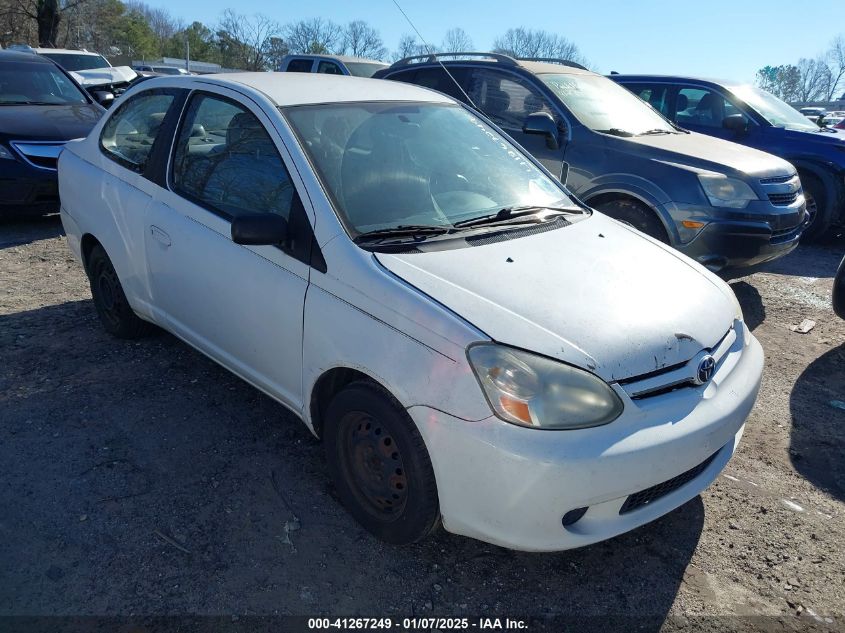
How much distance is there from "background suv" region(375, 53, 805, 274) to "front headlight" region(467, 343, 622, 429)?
8.94ft

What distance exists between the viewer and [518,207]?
324cm

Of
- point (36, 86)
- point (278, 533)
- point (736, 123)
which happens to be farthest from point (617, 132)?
point (36, 86)

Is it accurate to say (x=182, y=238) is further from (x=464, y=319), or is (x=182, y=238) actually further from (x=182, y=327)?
(x=464, y=319)

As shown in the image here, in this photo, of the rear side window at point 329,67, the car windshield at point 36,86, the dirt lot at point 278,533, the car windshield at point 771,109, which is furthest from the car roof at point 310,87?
the rear side window at point 329,67

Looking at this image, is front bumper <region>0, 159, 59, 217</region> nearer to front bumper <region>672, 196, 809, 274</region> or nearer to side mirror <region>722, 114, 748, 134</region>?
front bumper <region>672, 196, 809, 274</region>

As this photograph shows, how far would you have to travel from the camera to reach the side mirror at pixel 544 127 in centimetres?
554

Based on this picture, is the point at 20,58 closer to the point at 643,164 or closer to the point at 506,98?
the point at 506,98

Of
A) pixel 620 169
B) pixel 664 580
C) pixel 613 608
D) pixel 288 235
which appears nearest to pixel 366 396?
pixel 288 235

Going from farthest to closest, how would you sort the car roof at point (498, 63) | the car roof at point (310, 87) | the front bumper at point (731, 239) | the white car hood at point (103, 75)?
the white car hood at point (103, 75) < the car roof at point (498, 63) < the front bumper at point (731, 239) < the car roof at point (310, 87)

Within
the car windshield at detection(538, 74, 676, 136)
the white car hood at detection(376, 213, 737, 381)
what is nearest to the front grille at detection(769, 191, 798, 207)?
the car windshield at detection(538, 74, 676, 136)

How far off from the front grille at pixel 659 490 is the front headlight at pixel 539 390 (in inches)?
14.2

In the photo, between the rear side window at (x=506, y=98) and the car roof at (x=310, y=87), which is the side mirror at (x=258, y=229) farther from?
the rear side window at (x=506, y=98)

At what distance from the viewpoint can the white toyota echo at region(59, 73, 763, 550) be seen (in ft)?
7.23

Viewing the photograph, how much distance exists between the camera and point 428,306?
2316mm
